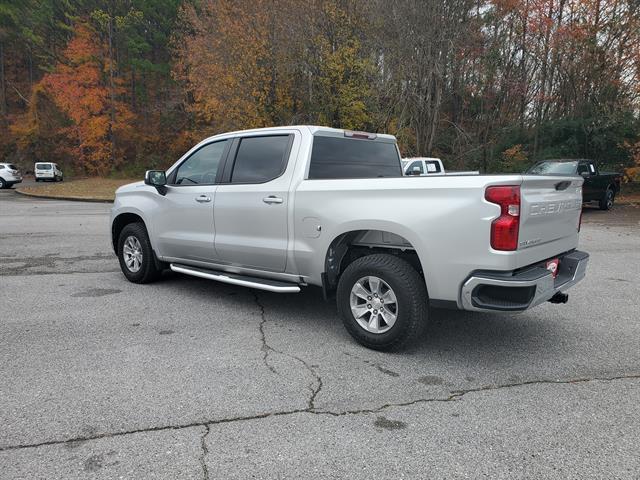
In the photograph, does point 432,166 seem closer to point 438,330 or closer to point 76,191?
point 438,330

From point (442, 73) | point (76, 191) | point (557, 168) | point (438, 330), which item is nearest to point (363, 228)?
point (438, 330)

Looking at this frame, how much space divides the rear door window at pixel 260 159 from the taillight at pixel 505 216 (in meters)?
2.13

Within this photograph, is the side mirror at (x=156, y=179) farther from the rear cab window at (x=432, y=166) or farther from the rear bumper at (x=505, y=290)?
the rear cab window at (x=432, y=166)

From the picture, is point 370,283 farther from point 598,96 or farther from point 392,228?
point 598,96

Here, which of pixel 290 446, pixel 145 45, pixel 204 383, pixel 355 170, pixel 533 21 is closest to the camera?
pixel 290 446

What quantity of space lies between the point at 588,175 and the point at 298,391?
1607cm

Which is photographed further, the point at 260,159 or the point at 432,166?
the point at 432,166

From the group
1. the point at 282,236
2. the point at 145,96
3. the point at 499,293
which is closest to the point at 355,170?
the point at 282,236

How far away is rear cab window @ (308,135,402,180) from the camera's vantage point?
191 inches

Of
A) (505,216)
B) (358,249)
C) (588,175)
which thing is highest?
(588,175)

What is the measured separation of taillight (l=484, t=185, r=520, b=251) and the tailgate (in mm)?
66

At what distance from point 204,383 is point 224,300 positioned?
7.37 feet

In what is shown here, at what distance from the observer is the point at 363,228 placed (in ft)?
13.5

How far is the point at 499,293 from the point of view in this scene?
3.58 m
